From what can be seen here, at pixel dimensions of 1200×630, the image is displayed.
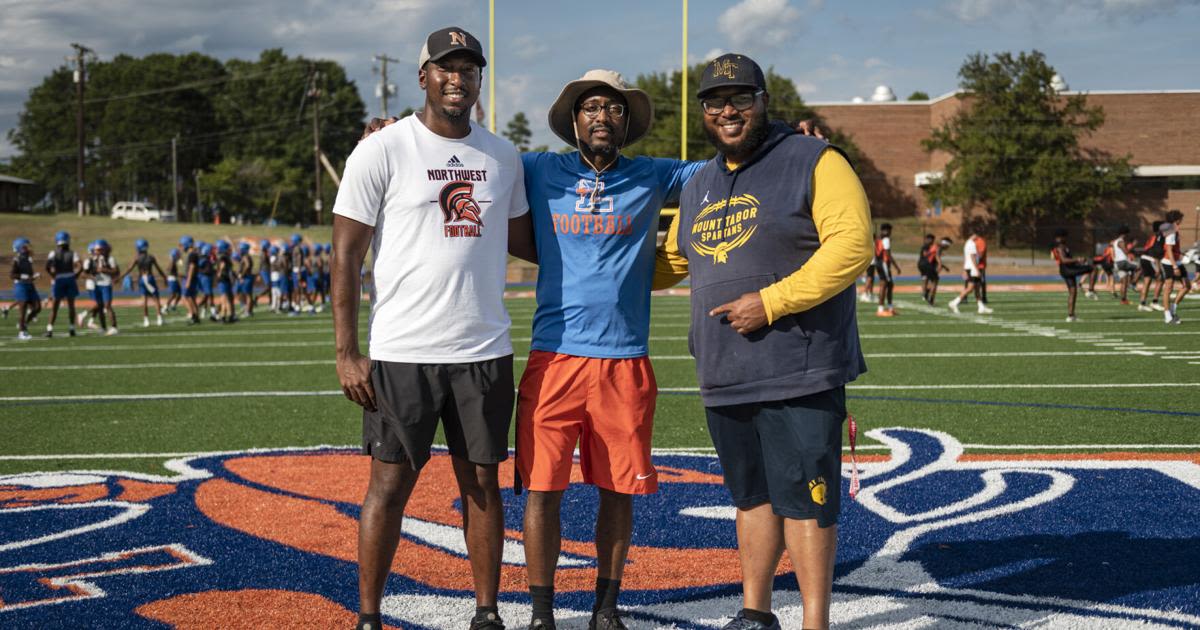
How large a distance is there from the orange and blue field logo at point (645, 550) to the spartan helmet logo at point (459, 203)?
1.38 metres

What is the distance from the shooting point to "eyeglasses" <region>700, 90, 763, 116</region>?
10.5 ft

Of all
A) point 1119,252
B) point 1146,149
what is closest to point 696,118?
point 1146,149

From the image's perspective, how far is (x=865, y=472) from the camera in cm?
598

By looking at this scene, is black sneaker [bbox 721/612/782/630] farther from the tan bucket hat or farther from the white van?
the white van

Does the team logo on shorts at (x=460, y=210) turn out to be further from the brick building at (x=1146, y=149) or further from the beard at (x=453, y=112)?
the brick building at (x=1146, y=149)

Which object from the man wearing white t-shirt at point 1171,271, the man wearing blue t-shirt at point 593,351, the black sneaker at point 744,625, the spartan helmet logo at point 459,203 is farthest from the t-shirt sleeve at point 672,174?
the man wearing white t-shirt at point 1171,271

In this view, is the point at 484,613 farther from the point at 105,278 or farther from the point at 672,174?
the point at 105,278

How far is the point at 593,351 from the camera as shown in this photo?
3553mm

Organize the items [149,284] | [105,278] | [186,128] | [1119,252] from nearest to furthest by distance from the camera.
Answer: [105,278] → [149,284] → [1119,252] → [186,128]

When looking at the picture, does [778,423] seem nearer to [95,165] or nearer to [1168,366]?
[1168,366]

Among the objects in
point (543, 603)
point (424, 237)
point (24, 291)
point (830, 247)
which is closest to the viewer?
point (830, 247)

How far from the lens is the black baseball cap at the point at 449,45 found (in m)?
3.45

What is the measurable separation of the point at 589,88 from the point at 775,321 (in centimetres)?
110

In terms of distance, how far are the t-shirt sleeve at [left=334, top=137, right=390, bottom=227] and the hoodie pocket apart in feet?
3.50
